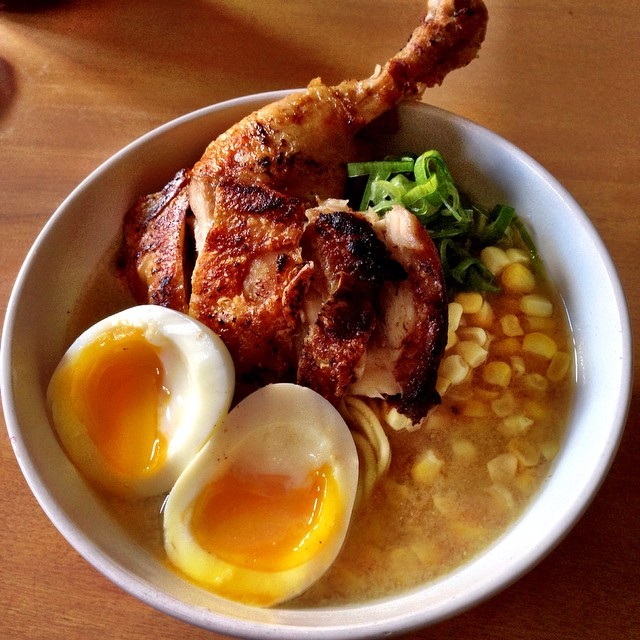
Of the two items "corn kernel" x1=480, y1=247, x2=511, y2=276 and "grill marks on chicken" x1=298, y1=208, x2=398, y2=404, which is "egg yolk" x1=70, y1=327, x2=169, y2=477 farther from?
"corn kernel" x1=480, y1=247, x2=511, y2=276

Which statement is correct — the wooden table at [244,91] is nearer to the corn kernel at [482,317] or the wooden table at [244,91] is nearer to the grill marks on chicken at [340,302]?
the corn kernel at [482,317]

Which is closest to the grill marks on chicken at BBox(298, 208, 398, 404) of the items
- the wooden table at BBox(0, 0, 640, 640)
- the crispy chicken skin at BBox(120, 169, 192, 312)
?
the crispy chicken skin at BBox(120, 169, 192, 312)

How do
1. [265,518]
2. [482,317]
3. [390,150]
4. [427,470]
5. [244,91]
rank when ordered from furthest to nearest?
[244,91] < [390,150] < [482,317] < [427,470] < [265,518]

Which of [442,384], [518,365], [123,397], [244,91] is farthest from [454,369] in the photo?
[244,91]

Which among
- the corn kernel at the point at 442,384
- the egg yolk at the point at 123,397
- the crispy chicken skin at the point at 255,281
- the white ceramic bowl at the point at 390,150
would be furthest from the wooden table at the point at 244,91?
the crispy chicken skin at the point at 255,281

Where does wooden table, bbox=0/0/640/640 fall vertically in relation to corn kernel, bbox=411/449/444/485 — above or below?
above

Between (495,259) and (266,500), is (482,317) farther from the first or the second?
(266,500)
